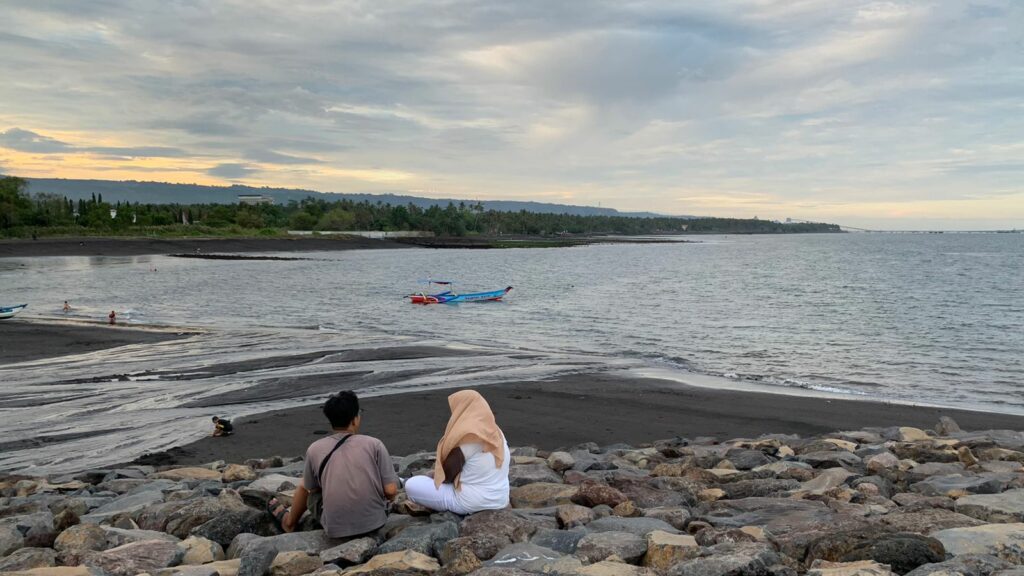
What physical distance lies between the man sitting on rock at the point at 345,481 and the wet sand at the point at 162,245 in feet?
321

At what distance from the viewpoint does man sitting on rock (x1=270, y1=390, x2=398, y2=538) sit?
6.61 meters

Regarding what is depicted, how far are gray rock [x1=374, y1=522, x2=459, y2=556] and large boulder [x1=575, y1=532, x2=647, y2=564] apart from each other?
1.11 metres

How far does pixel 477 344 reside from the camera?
28.8m

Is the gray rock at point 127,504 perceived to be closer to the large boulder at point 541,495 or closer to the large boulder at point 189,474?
the large boulder at point 189,474

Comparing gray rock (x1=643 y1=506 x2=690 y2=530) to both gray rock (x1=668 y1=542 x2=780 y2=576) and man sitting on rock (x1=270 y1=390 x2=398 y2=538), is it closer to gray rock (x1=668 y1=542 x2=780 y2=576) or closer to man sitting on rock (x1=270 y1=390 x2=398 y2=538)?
gray rock (x1=668 y1=542 x2=780 y2=576)

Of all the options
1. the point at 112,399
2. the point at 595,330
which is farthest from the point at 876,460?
the point at 595,330

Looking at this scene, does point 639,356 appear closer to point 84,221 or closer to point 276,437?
point 276,437

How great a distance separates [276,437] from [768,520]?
9868mm

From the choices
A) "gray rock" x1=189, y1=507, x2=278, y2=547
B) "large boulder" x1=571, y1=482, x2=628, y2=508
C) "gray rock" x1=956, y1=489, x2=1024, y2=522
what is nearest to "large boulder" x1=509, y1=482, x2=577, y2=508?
"large boulder" x1=571, y1=482, x2=628, y2=508

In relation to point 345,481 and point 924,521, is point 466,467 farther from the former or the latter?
point 924,521

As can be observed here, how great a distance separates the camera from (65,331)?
98.3 feet

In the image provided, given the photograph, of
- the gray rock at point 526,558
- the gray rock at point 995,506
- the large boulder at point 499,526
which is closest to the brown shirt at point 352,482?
the large boulder at point 499,526

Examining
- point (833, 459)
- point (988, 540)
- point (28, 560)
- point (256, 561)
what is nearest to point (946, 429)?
point (833, 459)

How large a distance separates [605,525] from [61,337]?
27515 mm
